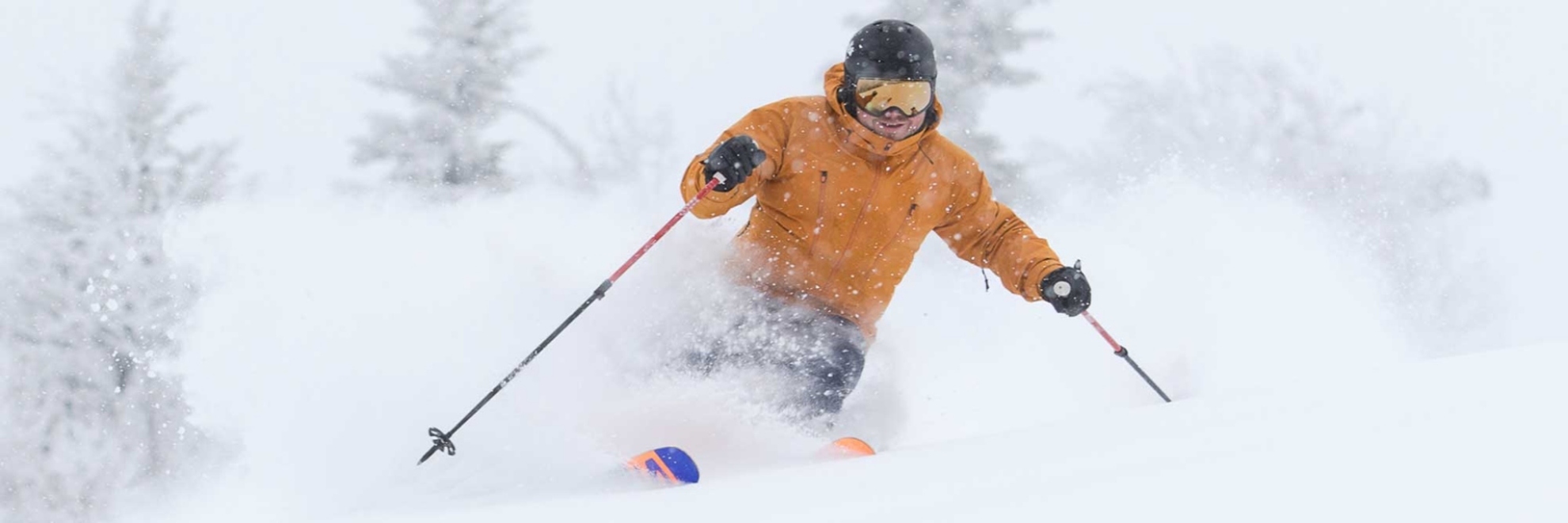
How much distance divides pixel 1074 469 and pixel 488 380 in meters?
3.74

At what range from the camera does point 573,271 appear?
22.3 ft

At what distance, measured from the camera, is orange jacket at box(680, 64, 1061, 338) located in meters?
4.55

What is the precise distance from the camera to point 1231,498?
1.80 m

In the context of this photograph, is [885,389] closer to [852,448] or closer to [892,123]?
[852,448]

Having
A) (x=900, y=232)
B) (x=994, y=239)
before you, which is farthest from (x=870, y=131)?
(x=994, y=239)

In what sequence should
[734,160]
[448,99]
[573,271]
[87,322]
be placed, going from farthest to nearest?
1. [448,99]
2. [87,322]
3. [573,271]
4. [734,160]

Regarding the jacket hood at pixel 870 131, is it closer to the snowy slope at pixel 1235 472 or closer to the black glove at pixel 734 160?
the black glove at pixel 734 160

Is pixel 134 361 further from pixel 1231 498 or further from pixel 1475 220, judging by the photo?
pixel 1475 220

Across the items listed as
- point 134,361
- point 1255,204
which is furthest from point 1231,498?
point 134,361

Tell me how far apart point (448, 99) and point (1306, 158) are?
13.8m

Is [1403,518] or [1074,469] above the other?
[1074,469]

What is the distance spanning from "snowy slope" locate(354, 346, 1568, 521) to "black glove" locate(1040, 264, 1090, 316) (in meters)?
1.23

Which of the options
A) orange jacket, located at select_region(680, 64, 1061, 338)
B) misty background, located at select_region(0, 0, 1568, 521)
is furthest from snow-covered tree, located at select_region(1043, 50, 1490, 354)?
orange jacket, located at select_region(680, 64, 1061, 338)

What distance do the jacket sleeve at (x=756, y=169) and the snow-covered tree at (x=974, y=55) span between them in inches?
423
